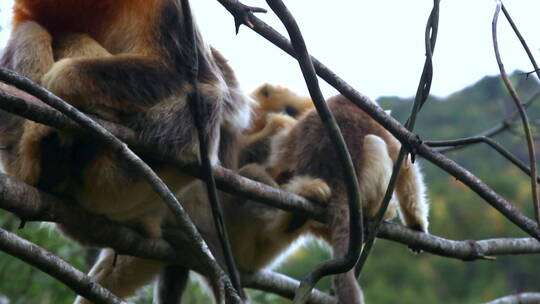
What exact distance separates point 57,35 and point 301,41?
1.45m

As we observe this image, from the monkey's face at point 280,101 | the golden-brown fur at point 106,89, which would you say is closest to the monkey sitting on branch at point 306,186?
the monkey's face at point 280,101

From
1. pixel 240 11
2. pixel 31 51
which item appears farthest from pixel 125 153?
pixel 31 51

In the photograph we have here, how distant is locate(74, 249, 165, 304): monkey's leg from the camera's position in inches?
164

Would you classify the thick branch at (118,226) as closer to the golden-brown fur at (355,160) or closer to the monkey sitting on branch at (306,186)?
the monkey sitting on branch at (306,186)

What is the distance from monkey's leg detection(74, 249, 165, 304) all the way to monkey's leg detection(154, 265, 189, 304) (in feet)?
0.26

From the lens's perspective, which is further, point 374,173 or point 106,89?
point 374,173

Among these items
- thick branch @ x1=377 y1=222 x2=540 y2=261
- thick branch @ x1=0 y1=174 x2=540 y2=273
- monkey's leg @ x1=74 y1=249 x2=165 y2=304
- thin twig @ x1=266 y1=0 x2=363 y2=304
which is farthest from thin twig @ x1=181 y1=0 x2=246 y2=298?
monkey's leg @ x1=74 y1=249 x2=165 y2=304

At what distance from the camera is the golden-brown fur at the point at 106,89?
3.09 m

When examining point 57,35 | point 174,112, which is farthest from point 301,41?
point 57,35

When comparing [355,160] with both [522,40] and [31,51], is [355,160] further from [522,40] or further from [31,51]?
[31,51]

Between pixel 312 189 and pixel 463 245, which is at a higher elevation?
pixel 463 245

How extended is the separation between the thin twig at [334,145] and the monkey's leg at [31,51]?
1269 millimetres

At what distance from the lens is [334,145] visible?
2.46 metres

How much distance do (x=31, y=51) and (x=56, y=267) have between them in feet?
3.56
